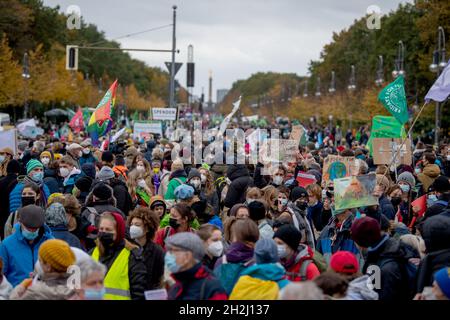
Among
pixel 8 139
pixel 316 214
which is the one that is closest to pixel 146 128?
pixel 8 139

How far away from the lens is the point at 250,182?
13.0 meters

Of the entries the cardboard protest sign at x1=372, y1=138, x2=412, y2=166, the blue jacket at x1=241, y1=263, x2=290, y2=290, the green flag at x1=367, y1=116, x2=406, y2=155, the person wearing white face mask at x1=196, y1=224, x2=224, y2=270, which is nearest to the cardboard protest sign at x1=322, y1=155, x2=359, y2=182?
the cardboard protest sign at x1=372, y1=138, x2=412, y2=166

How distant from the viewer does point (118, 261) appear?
283 inches

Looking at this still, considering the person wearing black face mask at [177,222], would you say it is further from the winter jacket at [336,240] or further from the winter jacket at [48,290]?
the winter jacket at [48,290]

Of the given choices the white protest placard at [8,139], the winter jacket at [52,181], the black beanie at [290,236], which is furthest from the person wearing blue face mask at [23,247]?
the white protest placard at [8,139]

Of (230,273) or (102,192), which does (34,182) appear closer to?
(102,192)

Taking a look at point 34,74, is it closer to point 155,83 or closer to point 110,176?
point 110,176

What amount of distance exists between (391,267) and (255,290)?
1.65m

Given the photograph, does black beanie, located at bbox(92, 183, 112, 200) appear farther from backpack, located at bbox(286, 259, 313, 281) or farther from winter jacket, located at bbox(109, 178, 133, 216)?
backpack, located at bbox(286, 259, 313, 281)

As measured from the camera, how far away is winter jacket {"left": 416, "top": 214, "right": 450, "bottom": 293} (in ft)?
22.8

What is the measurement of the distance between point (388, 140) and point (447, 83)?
5840mm

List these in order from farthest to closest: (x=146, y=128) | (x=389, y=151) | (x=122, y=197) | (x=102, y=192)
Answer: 1. (x=146, y=128)
2. (x=389, y=151)
3. (x=122, y=197)
4. (x=102, y=192)

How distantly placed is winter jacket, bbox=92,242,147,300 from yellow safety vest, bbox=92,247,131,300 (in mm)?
32
